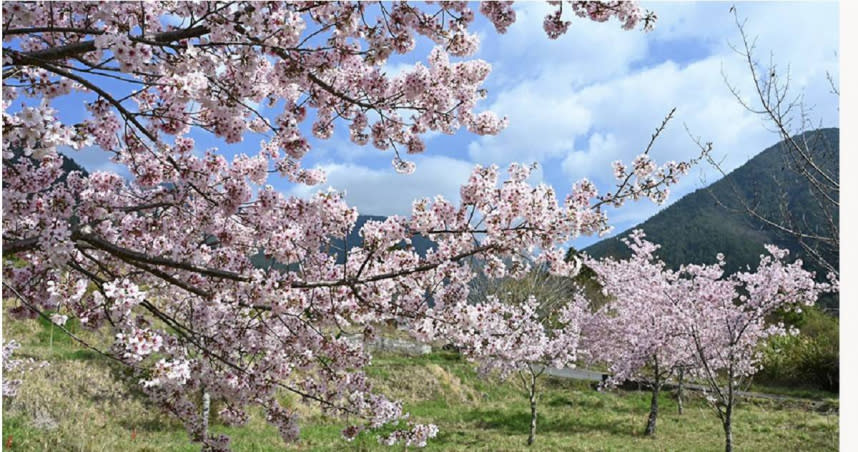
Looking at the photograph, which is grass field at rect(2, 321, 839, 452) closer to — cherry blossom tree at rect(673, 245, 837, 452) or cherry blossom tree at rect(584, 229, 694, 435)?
cherry blossom tree at rect(584, 229, 694, 435)

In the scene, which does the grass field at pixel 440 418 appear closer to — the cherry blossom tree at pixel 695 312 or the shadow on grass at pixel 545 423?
the shadow on grass at pixel 545 423

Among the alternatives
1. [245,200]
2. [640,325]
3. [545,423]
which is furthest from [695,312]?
[245,200]

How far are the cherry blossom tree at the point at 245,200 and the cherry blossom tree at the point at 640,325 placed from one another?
8801 millimetres

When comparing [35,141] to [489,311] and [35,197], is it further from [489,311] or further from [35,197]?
[489,311]

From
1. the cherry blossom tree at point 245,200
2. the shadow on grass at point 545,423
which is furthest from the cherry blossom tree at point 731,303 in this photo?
the cherry blossom tree at point 245,200

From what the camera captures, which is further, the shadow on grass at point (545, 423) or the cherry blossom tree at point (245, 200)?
the shadow on grass at point (545, 423)

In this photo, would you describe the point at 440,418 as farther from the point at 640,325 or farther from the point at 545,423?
the point at 640,325

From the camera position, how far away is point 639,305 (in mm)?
13891

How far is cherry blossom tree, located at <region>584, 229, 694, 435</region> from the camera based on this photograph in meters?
12.9

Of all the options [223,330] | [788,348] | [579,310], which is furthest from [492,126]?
[788,348]

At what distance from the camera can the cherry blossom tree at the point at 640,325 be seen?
12.9 metres

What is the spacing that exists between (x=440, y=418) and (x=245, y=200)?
11.8 metres

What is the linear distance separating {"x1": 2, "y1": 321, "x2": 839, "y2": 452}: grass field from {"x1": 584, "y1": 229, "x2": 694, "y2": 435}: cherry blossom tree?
4.75 feet

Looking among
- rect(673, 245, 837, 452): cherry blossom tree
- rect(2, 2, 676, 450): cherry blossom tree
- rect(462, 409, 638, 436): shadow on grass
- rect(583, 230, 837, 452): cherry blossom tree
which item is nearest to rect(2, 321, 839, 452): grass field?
rect(462, 409, 638, 436): shadow on grass
